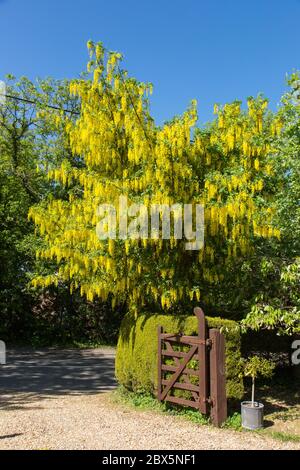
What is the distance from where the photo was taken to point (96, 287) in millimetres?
8922

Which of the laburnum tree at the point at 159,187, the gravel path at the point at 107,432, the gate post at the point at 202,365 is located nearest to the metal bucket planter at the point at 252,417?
the gravel path at the point at 107,432

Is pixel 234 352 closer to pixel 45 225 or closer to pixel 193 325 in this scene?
pixel 193 325

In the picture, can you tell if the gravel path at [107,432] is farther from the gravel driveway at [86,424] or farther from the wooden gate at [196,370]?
the wooden gate at [196,370]

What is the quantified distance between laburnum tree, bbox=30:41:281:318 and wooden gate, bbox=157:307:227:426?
2.65ft

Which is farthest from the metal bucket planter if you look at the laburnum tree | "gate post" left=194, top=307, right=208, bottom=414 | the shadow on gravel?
the shadow on gravel

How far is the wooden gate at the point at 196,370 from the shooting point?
7.09m

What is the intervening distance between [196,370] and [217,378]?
1.73 feet

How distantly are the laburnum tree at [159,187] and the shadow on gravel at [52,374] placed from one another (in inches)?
106

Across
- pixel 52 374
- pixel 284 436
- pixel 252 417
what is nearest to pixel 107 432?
pixel 252 417

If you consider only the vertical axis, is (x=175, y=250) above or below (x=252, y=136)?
below

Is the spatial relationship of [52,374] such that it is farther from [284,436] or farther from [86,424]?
[284,436]

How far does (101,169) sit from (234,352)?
170 inches

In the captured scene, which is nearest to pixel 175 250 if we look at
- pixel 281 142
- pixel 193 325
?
pixel 193 325
